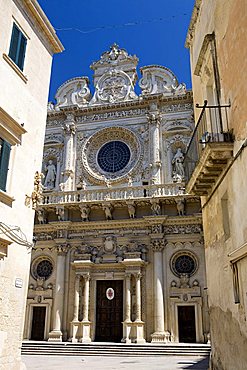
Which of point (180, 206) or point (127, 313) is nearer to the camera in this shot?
point (127, 313)

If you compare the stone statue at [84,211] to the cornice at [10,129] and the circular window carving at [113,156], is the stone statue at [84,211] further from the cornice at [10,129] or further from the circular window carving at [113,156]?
the cornice at [10,129]

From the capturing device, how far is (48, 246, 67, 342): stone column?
733 inches

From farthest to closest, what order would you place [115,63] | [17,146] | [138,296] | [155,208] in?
[115,63]
[155,208]
[138,296]
[17,146]

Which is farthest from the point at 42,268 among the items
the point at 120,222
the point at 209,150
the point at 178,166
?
the point at 209,150

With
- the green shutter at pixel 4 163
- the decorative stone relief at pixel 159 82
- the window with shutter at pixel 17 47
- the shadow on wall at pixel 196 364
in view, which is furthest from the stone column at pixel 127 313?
the window with shutter at pixel 17 47

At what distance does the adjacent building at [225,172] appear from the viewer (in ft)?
20.1

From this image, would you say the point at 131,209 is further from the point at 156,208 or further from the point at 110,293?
the point at 110,293

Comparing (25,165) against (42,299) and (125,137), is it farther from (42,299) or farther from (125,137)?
(125,137)

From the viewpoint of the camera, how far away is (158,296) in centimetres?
1839

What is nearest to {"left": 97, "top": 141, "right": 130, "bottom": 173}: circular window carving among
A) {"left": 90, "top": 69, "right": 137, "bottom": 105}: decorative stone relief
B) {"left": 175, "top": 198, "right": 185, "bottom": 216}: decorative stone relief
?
{"left": 90, "top": 69, "right": 137, "bottom": 105}: decorative stone relief

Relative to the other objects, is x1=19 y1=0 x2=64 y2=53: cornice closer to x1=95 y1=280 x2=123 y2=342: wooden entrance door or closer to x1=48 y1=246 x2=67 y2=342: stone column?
x1=48 y1=246 x2=67 y2=342: stone column

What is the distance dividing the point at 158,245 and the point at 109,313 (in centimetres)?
439

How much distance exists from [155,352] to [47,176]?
12.5 meters

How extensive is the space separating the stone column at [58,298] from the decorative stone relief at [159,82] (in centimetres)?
1149
